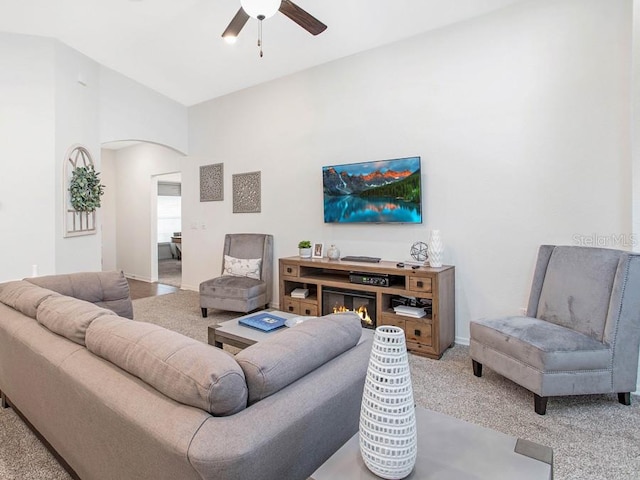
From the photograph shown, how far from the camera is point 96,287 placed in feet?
9.70

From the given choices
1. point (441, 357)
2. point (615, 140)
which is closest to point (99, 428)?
point (441, 357)

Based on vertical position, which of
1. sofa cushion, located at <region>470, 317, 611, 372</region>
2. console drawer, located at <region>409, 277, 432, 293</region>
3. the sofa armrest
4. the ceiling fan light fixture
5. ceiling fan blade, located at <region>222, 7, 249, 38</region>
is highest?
ceiling fan blade, located at <region>222, 7, 249, 38</region>

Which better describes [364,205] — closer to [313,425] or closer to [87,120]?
[313,425]

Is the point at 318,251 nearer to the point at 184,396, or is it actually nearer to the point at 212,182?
the point at 212,182

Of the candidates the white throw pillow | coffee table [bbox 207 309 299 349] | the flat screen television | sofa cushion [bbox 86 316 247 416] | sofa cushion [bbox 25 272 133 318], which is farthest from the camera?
the white throw pillow

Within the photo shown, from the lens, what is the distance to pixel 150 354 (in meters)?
1.18

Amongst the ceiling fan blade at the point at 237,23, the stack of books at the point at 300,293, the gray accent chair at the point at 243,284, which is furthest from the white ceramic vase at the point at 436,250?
the ceiling fan blade at the point at 237,23

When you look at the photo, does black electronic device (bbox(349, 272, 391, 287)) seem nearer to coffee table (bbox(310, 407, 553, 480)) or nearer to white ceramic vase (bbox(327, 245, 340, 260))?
white ceramic vase (bbox(327, 245, 340, 260))

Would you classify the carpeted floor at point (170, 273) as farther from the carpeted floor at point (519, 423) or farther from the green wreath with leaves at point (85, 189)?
the carpeted floor at point (519, 423)

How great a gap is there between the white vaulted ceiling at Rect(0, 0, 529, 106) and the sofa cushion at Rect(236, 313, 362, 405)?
9.81ft

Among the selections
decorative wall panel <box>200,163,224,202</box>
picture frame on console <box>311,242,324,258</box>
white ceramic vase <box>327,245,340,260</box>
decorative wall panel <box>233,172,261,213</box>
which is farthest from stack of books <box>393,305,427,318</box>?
decorative wall panel <box>200,163,224,202</box>

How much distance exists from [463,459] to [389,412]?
36 centimetres

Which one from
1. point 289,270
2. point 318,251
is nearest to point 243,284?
point 289,270

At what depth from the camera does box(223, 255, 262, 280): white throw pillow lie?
4629 mm
